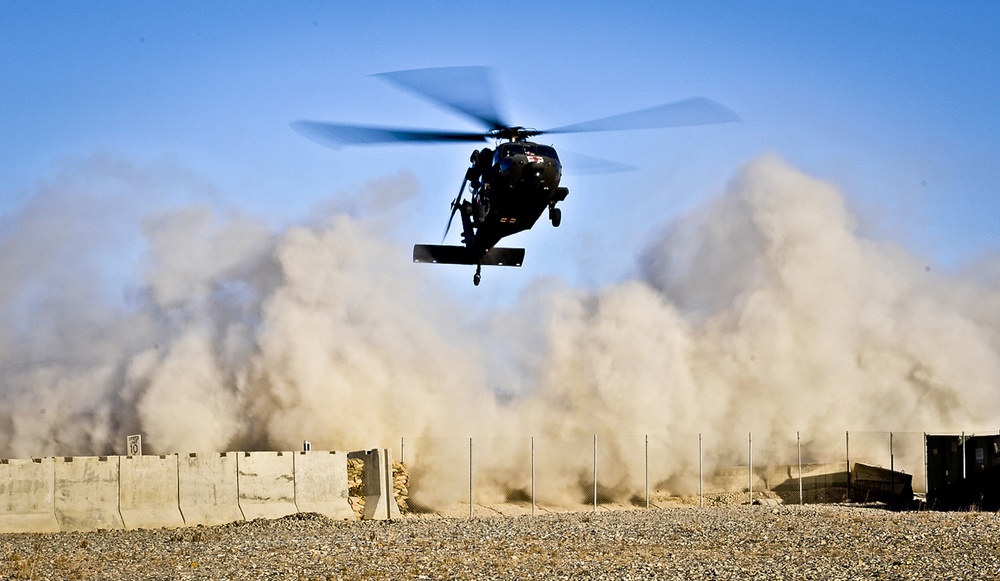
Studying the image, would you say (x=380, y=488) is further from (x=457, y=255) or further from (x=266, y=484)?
(x=457, y=255)

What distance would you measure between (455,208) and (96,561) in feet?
39.2

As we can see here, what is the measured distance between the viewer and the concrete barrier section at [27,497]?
24.2 m

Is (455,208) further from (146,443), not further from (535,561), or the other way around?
(146,443)

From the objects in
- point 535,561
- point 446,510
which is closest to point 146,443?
point 446,510

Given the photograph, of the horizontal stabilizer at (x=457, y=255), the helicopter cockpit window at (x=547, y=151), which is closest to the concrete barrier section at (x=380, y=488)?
the horizontal stabilizer at (x=457, y=255)

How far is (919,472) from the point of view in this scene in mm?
48812

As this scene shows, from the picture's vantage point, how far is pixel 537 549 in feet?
70.4

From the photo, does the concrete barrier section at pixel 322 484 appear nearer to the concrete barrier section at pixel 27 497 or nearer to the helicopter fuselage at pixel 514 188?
the concrete barrier section at pixel 27 497

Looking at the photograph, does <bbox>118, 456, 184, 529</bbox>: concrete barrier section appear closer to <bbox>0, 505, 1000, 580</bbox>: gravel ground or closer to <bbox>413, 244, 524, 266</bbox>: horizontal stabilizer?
<bbox>0, 505, 1000, 580</bbox>: gravel ground

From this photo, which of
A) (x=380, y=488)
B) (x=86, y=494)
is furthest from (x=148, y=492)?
(x=380, y=488)

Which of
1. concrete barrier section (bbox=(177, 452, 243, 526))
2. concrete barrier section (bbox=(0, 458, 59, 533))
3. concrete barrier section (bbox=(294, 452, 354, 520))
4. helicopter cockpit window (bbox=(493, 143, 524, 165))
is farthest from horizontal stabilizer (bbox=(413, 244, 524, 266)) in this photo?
concrete barrier section (bbox=(0, 458, 59, 533))

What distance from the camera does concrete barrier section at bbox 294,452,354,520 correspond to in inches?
1101

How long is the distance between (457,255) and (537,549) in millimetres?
8897

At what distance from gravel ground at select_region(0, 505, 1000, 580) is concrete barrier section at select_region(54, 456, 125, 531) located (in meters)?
0.63
